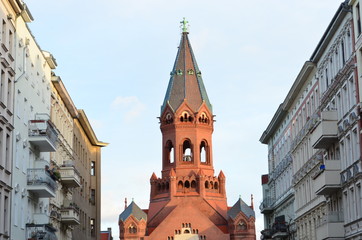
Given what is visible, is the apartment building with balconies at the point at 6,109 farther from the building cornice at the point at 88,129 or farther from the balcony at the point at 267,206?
the balcony at the point at 267,206

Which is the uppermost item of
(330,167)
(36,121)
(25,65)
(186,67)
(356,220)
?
(186,67)

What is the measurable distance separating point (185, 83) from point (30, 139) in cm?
8315

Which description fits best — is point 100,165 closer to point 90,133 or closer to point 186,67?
point 90,133

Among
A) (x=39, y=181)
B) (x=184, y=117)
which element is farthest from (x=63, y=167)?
(x=184, y=117)

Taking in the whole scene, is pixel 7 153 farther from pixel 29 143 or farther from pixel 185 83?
pixel 185 83

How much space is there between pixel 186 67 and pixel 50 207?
77.3 meters

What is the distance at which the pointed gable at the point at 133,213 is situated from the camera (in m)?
121

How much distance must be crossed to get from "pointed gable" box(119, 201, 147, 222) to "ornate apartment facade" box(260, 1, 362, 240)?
5987 cm

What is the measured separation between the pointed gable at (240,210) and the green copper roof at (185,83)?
1578 cm

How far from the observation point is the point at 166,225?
11831 centimetres

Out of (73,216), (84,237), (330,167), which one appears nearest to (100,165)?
(84,237)

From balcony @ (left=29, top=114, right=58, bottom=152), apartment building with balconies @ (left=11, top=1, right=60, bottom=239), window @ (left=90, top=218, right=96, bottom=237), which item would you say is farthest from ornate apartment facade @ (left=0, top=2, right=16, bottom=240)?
window @ (left=90, top=218, right=96, bottom=237)

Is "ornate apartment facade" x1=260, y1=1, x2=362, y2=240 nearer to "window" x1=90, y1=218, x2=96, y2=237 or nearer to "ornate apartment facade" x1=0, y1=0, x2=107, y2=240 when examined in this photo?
"ornate apartment facade" x1=0, y1=0, x2=107, y2=240

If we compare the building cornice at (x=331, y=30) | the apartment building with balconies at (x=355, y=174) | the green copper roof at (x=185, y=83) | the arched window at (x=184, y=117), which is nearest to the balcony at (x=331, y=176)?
the apartment building with balconies at (x=355, y=174)
